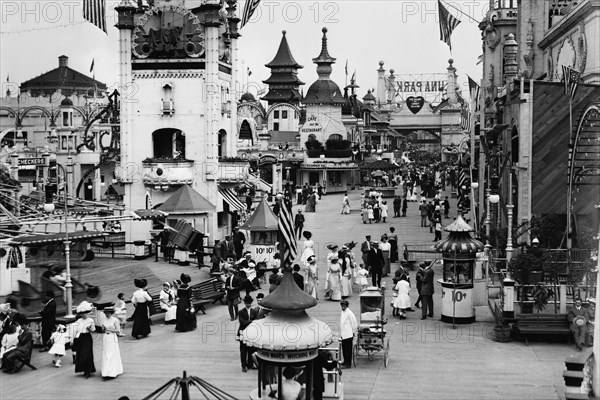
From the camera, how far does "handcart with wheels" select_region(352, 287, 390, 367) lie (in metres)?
18.1

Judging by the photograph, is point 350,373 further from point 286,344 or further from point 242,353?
point 286,344

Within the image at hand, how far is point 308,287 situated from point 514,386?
31.6ft

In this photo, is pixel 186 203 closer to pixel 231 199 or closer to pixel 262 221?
pixel 262 221

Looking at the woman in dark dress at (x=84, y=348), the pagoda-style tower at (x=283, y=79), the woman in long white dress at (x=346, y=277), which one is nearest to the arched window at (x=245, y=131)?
the pagoda-style tower at (x=283, y=79)

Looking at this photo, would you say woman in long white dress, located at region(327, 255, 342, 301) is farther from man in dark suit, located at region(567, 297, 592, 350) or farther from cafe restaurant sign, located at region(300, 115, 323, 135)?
cafe restaurant sign, located at region(300, 115, 323, 135)

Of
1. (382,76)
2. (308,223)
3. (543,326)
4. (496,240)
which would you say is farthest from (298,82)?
(543,326)

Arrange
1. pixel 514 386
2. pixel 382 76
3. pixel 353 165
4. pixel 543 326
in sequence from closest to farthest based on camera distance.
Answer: pixel 514 386, pixel 543 326, pixel 353 165, pixel 382 76

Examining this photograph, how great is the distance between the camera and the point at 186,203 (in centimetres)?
3516

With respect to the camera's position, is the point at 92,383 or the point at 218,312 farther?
the point at 218,312

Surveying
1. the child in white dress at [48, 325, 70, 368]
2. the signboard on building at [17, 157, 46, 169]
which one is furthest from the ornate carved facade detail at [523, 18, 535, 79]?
the signboard on building at [17, 157, 46, 169]

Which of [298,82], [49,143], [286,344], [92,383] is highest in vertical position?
[298,82]

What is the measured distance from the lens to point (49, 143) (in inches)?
3278

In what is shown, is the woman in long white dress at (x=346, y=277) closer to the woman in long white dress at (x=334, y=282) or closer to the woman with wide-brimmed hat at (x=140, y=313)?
the woman in long white dress at (x=334, y=282)

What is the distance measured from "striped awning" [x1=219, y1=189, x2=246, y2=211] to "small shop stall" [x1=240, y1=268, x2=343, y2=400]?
25.9m
